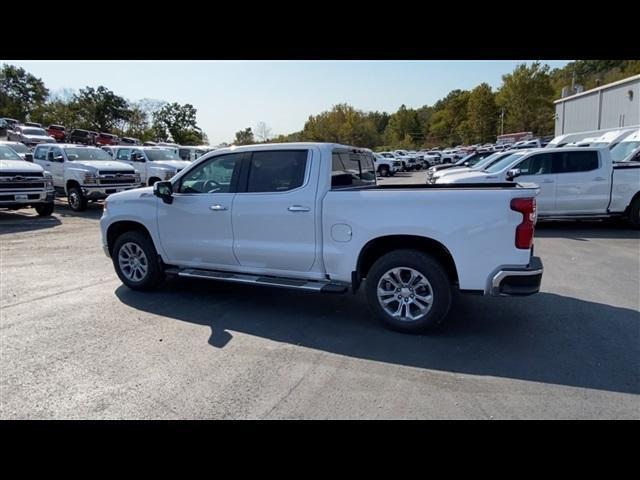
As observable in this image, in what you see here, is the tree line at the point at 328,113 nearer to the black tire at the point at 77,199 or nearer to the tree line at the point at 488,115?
the tree line at the point at 488,115

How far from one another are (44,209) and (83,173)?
5.27 ft

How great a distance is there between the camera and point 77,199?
46.6ft

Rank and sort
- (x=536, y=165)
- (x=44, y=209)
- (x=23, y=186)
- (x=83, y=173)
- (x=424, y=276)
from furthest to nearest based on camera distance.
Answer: (x=83, y=173), (x=44, y=209), (x=23, y=186), (x=536, y=165), (x=424, y=276)

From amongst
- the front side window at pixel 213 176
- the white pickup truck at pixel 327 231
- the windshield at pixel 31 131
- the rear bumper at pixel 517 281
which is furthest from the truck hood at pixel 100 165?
the windshield at pixel 31 131

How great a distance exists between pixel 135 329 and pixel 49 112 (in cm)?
6378

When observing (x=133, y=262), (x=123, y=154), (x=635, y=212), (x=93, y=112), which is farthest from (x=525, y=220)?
(x=93, y=112)

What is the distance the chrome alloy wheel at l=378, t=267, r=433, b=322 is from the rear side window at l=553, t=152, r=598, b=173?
7.89 meters

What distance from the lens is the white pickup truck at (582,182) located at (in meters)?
10.0

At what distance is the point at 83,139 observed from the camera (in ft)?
138

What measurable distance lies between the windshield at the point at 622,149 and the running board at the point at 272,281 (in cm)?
1446

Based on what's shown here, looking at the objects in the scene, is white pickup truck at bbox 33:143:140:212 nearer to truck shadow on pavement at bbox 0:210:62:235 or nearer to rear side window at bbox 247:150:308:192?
truck shadow on pavement at bbox 0:210:62:235

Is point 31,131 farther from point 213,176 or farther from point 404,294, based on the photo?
point 404,294
